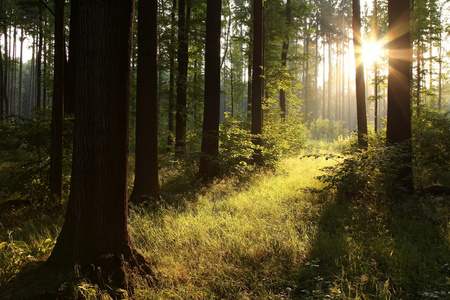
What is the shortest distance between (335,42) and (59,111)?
47.4 metres

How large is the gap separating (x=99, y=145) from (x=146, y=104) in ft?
13.4

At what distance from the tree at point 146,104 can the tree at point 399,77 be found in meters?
6.03

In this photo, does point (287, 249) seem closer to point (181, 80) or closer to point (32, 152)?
point (32, 152)

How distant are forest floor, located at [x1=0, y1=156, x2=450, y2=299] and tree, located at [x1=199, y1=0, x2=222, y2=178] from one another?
3247 millimetres

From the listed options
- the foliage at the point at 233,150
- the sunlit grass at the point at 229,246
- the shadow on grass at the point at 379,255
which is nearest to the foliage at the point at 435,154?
the shadow on grass at the point at 379,255

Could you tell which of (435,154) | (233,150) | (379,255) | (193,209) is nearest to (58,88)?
(193,209)

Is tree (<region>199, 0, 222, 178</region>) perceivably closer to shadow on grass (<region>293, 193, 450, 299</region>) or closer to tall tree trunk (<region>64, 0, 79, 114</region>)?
tall tree trunk (<region>64, 0, 79, 114</region>)

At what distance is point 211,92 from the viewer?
31.9 feet

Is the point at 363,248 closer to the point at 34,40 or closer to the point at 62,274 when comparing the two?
the point at 62,274

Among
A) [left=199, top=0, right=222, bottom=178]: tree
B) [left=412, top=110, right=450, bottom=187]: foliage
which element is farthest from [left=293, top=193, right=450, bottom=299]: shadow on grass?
[left=199, top=0, right=222, bottom=178]: tree

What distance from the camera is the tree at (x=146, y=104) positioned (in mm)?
6758

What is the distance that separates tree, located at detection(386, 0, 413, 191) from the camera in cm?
702

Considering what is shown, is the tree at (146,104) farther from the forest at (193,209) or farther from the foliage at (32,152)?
the foliage at (32,152)

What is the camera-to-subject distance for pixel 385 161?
5.99m
